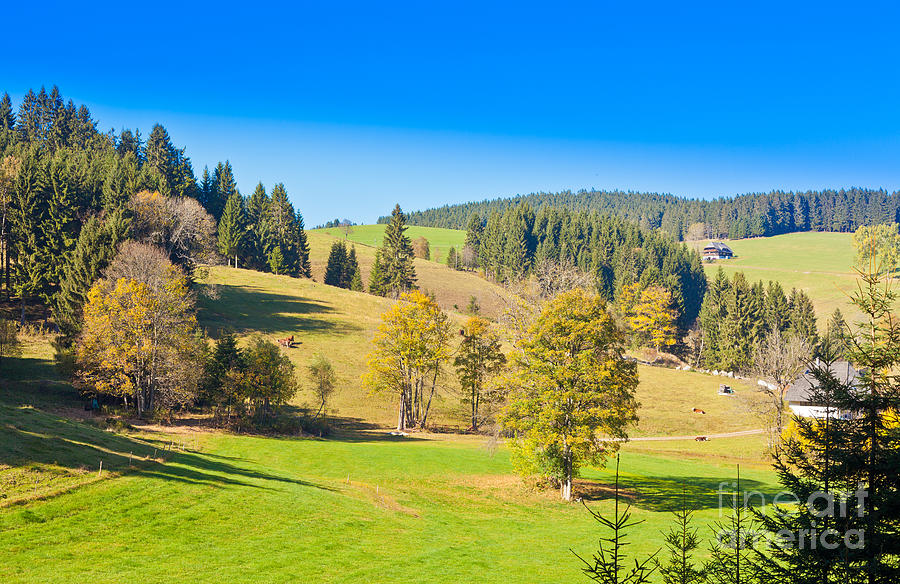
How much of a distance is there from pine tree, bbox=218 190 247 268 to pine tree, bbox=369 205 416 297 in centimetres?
3136

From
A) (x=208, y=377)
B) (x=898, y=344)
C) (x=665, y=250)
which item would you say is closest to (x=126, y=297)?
(x=208, y=377)

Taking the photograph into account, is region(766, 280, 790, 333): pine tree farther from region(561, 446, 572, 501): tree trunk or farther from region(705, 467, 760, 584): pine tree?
region(705, 467, 760, 584): pine tree

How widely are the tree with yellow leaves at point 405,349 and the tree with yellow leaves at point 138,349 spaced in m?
19.7

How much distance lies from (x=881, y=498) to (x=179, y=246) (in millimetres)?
88444

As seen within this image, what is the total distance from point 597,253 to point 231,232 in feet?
379

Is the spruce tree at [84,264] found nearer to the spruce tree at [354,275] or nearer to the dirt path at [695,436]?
the spruce tree at [354,275]

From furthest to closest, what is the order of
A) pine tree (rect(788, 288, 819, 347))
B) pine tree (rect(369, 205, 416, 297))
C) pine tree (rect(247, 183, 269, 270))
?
pine tree (rect(247, 183, 269, 270)) < pine tree (rect(369, 205, 416, 297)) < pine tree (rect(788, 288, 819, 347))

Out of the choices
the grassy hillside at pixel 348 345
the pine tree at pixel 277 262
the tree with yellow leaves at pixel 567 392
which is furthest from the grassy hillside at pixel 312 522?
the pine tree at pixel 277 262

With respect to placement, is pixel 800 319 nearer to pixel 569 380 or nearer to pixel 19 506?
pixel 569 380

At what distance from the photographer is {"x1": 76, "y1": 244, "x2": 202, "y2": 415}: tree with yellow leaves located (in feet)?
162

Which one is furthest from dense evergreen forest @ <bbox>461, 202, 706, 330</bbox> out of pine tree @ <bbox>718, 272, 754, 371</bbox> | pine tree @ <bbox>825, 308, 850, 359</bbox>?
pine tree @ <bbox>825, 308, 850, 359</bbox>

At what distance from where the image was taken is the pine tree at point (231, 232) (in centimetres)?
11835

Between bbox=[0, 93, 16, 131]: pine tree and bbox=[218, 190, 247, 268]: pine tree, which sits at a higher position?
bbox=[0, 93, 16, 131]: pine tree

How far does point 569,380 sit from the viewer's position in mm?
36281
